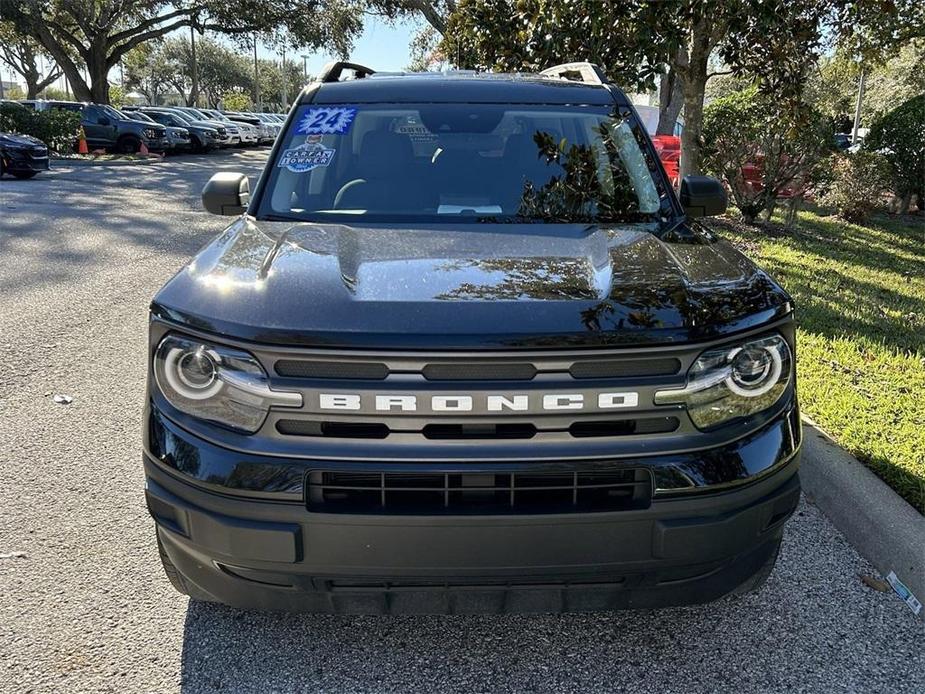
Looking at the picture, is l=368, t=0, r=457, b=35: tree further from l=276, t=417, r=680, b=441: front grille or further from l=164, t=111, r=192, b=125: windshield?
l=276, t=417, r=680, b=441: front grille

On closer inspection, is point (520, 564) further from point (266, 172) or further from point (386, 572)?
point (266, 172)

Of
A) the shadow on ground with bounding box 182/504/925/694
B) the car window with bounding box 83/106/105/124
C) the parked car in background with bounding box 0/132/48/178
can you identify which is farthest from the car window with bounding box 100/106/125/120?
the shadow on ground with bounding box 182/504/925/694

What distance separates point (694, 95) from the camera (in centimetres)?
937

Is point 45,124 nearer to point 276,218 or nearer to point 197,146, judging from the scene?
point 197,146

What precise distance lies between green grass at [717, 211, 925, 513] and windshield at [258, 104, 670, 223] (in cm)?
167

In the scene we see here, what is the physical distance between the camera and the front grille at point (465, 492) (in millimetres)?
1988

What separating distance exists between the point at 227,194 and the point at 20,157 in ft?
50.0

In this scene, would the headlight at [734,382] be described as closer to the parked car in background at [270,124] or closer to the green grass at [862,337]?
the green grass at [862,337]

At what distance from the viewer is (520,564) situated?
2014 millimetres

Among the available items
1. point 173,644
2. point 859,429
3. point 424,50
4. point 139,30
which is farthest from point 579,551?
point 139,30

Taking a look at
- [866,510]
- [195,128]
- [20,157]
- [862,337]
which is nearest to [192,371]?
[866,510]

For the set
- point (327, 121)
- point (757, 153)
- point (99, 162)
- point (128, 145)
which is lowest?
point (99, 162)

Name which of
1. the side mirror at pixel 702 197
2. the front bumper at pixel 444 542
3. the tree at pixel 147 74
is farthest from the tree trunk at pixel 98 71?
the front bumper at pixel 444 542

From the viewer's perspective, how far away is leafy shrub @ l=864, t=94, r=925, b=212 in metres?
12.8
